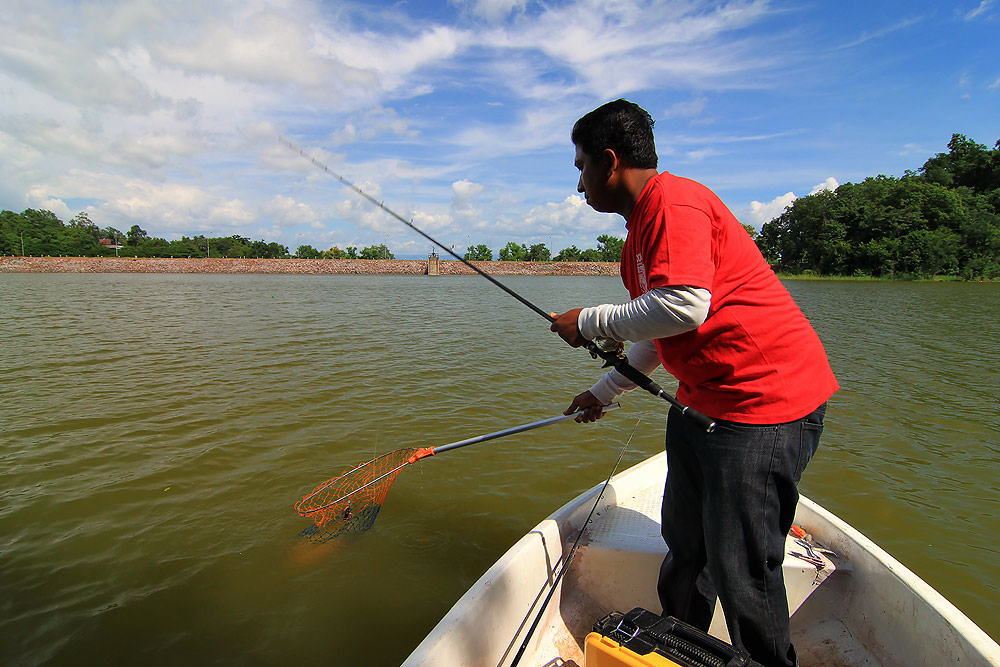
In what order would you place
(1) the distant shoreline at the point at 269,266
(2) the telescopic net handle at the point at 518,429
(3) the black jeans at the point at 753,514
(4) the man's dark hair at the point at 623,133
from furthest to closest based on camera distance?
(1) the distant shoreline at the point at 269,266 < (2) the telescopic net handle at the point at 518,429 < (4) the man's dark hair at the point at 623,133 < (3) the black jeans at the point at 753,514

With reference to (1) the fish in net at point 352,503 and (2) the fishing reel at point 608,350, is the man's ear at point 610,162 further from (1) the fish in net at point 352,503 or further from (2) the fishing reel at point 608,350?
(1) the fish in net at point 352,503

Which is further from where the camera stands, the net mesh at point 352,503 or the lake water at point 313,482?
the net mesh at point 352,503

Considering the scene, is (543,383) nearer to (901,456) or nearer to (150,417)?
(901,456)

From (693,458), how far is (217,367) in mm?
10344

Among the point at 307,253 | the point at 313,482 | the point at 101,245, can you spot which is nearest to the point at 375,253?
the point at 307,253

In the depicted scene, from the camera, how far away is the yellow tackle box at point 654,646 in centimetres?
160

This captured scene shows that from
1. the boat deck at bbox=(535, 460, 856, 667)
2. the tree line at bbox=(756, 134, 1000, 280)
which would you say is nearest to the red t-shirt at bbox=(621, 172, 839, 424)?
the boat deck at bbox=(535, 460, 856, 667)

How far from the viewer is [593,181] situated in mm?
1918

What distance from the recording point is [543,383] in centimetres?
966

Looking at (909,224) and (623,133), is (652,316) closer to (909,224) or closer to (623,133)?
(623,133)

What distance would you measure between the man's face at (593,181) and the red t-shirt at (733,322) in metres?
0.20

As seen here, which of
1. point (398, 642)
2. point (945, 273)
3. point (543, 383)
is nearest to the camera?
point (398, 642)

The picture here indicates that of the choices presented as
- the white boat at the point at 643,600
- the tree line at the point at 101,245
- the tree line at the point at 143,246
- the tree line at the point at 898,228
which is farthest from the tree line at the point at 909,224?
the tree line at the point at 101,245

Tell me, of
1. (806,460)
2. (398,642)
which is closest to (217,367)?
(398,642)
